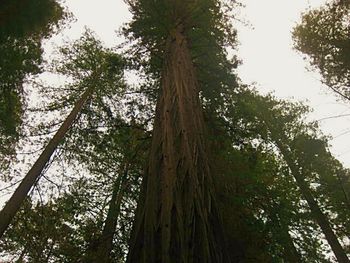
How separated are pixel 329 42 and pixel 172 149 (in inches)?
→ 321

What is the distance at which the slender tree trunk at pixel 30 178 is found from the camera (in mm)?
7039

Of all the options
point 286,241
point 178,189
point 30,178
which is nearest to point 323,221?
point 286,241

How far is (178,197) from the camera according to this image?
3.07 meters

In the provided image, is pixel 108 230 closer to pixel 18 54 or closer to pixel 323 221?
pixel 18 54

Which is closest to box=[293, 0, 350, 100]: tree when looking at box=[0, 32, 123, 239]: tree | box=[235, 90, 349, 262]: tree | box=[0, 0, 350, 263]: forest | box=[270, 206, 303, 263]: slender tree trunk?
box=[0, 0, 350, 263]: forest

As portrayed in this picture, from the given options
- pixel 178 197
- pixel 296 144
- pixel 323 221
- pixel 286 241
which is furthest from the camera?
pixel 296 144

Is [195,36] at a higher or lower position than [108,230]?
higher

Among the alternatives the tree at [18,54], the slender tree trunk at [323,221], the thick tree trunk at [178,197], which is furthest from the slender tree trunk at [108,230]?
the slender tree trunk at [323,221]

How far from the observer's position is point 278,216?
6000 mm

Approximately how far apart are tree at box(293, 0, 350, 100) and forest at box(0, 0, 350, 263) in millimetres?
43

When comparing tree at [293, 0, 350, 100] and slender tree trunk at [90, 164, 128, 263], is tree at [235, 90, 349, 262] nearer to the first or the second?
tree at [293, 0, 350, 100]

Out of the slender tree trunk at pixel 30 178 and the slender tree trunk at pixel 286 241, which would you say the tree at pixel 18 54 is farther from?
the slender tree trunk at pixel 286 241

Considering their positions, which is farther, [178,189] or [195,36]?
[195,36]

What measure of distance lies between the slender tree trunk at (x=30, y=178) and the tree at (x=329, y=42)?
7.93 meters
